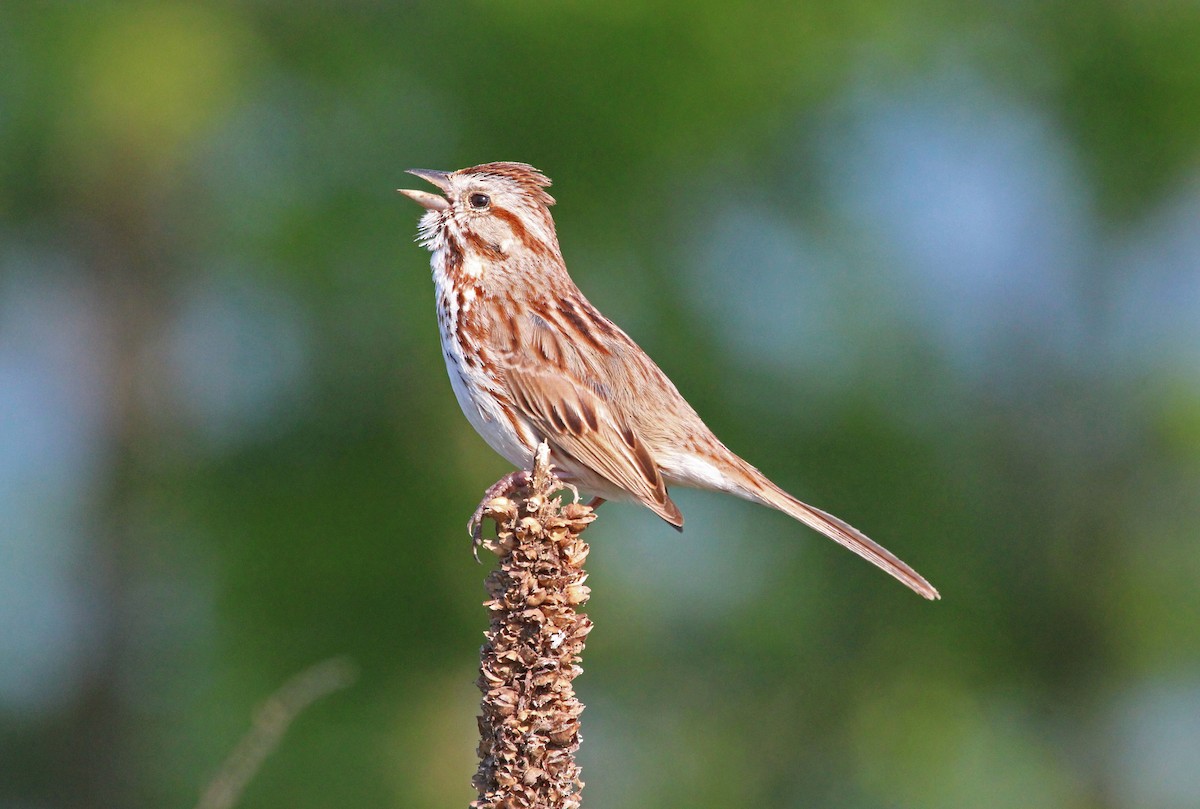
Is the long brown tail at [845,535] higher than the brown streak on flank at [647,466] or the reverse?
the reverse

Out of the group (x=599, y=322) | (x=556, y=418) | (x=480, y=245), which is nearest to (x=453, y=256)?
(x=480, y=245)

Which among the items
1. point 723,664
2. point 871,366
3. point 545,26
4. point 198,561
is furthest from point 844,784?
point 545,26

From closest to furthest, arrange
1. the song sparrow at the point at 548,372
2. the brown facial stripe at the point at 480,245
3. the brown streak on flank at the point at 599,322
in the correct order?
Result: 1. the song sparrow at the point at 548,372
2. the brown streak on flank at the point at 599,322
3. the brown facial stripe at the point at 480,245

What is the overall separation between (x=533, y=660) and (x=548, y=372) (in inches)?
73.0

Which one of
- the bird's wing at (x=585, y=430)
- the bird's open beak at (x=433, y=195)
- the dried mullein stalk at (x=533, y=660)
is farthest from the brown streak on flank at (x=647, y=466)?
the dried mullein stalk at (x=533, y=660)

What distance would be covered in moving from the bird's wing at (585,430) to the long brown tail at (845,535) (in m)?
0.42

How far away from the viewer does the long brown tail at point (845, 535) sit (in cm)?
427

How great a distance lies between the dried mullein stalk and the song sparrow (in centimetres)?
141

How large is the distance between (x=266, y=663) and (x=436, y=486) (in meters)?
1.49

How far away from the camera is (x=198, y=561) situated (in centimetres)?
882

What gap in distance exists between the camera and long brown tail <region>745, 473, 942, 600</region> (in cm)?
427

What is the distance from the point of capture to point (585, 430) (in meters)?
4.33

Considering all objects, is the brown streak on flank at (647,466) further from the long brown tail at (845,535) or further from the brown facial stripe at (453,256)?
the brown facial stripe at (453,256)

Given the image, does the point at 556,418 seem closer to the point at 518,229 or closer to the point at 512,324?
the point at 512,324
